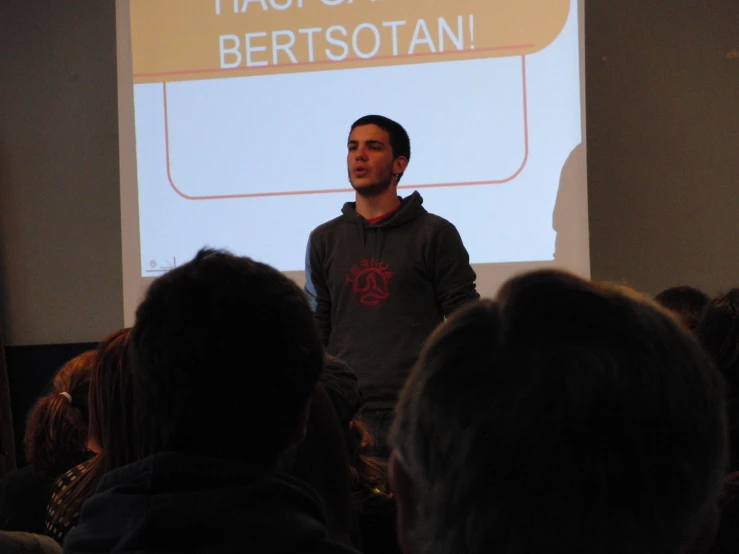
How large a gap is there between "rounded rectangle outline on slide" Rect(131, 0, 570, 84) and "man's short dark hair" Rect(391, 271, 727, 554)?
117 inches

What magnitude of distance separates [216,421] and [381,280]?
191cm

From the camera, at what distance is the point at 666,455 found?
0.48 meters

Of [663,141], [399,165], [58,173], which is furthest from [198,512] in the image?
[58,173]

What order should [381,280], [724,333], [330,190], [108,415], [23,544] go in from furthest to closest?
1. [330,190]
2. [381,280]
3. [724,333]
4. [108,415]
5. [23,544]

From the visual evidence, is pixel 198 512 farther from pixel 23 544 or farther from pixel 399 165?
pixel 399 165

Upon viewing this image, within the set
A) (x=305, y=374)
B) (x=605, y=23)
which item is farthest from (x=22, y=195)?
(x=305, y=374)

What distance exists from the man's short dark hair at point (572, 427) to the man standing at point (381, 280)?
206 centimetres

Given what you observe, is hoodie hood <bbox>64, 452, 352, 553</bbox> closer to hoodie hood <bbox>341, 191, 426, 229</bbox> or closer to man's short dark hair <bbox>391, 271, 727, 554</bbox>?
man's short dark hair <bbox>391, 271, 727, 554</bbox>

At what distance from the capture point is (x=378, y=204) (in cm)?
279

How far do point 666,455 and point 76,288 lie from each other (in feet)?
13.4

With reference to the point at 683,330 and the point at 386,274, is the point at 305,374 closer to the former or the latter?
the point at 683,330

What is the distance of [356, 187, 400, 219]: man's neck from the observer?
279 cm

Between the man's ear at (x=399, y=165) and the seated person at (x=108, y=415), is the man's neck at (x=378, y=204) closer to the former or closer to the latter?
the man's ear at (x=399, y=165)

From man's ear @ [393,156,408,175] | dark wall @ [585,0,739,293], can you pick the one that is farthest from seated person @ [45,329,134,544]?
dark wall @ [585,0,739,293]
